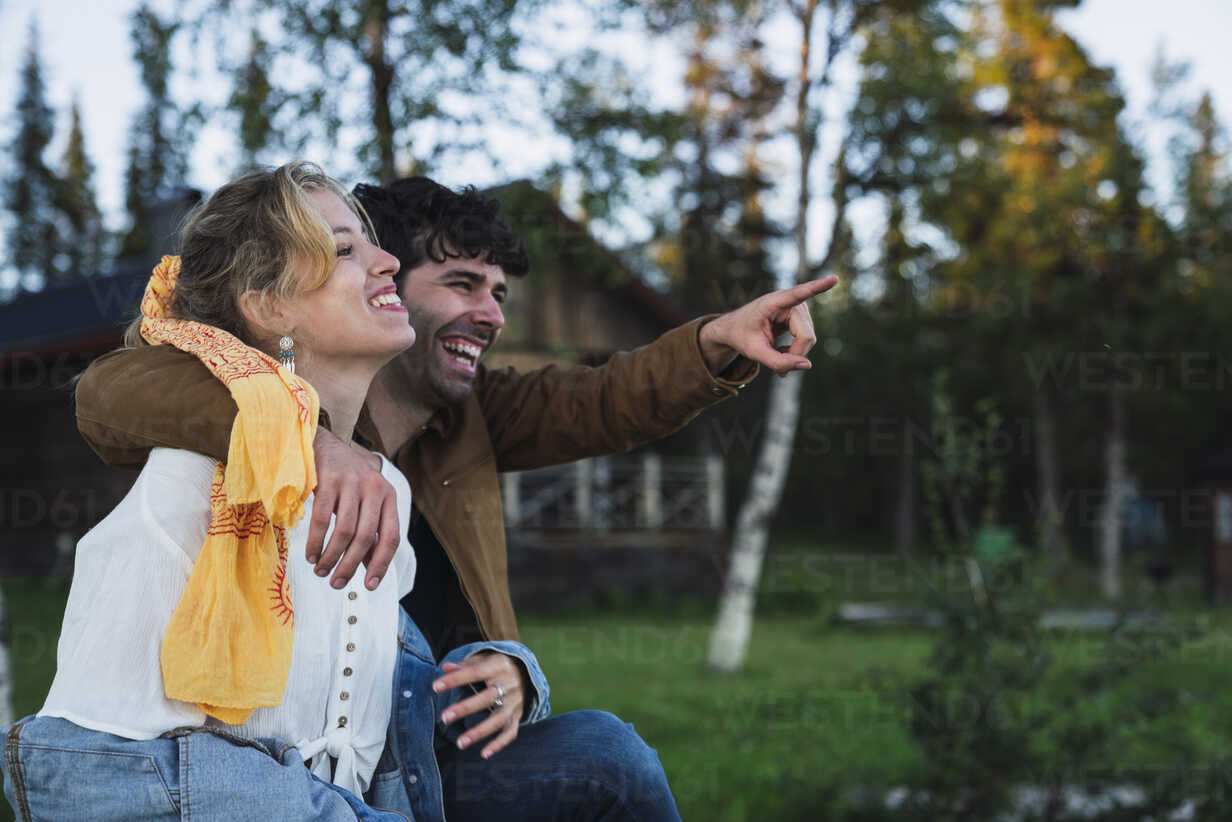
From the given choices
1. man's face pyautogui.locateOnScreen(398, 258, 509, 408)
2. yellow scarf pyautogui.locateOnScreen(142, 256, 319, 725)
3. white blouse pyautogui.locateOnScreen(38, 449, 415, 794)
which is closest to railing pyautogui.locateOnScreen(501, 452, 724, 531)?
man's face pyautogui.locateOnScreen(398, 258, 509, 408)

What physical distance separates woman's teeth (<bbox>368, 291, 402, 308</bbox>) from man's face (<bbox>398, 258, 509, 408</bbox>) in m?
0.52

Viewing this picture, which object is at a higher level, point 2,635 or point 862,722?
point 2,635

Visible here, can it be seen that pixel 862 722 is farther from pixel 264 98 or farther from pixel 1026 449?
pixel 1026 449

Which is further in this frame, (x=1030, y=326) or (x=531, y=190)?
(x=1030, y=326)

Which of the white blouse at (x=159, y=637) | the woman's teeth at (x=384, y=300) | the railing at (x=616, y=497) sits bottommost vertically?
the railing at (x=616, y=497)

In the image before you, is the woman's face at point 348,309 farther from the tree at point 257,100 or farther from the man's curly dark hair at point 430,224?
the tree at point 257,100

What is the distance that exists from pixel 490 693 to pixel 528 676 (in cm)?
11

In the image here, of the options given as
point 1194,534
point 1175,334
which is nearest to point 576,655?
point 1175,334

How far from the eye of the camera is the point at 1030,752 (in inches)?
208

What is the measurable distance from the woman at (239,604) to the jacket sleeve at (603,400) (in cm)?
61

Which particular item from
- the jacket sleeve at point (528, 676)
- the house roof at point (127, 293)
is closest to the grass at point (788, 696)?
the house roof at point (127, 293)

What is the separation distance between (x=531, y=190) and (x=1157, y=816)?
491 cm

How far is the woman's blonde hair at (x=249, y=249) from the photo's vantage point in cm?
188

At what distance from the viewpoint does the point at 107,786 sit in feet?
5.01
